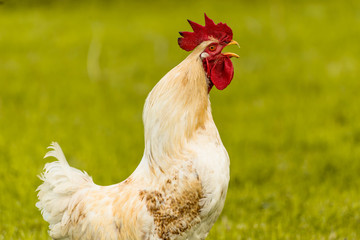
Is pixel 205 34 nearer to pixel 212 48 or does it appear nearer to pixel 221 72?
pixel 212 48

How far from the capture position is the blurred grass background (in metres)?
6.55

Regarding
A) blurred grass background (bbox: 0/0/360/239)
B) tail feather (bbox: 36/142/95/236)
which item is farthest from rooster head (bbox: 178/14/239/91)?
blurred grass background (bbox: 0/0/360/239)

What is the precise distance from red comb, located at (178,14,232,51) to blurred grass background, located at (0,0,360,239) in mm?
2480

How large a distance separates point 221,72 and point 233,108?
19.7 feet

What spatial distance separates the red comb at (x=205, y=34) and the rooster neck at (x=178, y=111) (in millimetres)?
94

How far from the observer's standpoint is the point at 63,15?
16422 mm

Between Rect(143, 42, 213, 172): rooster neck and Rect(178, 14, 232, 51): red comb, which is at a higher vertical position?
Rect(178, 14, 232, 51): red comb

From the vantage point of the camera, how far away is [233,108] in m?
10.0

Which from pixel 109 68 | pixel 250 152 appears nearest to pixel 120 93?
pixel 109 68

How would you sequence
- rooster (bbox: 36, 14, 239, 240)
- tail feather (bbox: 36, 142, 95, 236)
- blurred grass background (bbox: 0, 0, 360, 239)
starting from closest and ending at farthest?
rooster (bbox: 36, 14, 239, 240) → tail feather (bbox: 36, 142, 95, 236) → blurred grass background (bbox: 0, 0, 360, 239)

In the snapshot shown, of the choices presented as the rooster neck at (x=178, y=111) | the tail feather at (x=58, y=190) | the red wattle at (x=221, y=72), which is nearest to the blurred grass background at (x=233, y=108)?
the tail feather at (x=58, y=190)

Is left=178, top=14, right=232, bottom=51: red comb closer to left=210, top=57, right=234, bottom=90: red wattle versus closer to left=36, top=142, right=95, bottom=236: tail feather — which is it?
left=210, top=57, right=234, bottom=90: red wattle

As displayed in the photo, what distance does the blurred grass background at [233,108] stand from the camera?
6.55m

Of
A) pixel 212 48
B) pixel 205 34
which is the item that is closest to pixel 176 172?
pixel 212 48
